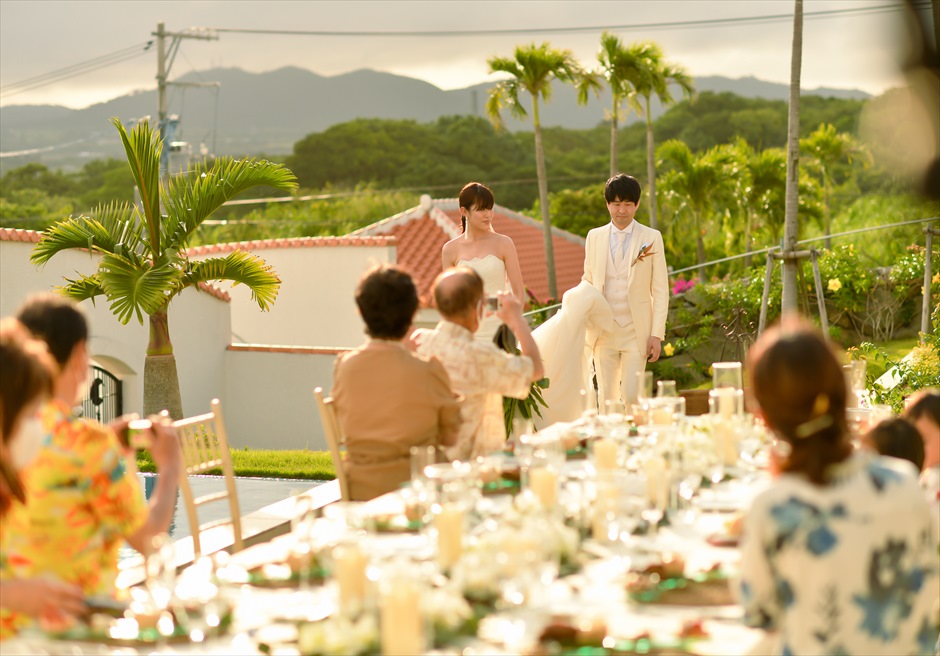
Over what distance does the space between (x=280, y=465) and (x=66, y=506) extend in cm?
698

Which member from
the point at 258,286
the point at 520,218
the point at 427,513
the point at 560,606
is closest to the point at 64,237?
the point at 258,286

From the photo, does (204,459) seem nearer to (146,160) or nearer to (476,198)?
(476,198)

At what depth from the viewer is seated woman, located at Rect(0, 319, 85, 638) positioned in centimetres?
239

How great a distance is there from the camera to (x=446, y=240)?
2389 cm

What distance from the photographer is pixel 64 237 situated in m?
10.3

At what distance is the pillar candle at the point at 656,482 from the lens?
3.11 m

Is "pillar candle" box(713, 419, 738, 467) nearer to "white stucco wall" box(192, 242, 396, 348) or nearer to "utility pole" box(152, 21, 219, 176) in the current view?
"white stucco wall" box(192, 242, 396, 348)

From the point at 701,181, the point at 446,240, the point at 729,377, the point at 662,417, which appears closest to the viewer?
the point at 662,417

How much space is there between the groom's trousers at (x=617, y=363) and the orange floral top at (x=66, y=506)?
4.02 meters

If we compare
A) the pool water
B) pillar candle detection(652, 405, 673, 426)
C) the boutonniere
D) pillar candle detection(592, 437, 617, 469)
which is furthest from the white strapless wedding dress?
pillar candle detection(592, 437, 617, 469)

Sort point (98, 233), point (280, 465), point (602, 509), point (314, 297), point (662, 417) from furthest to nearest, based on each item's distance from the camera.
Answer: point (314, 297) → point (98, 233) → point (280, 465) → point (662, 417) → point (602, 509)

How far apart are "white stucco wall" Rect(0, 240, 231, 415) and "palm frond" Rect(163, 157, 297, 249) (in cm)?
432

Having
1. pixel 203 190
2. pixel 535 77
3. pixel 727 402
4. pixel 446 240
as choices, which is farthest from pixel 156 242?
pixel 535 77

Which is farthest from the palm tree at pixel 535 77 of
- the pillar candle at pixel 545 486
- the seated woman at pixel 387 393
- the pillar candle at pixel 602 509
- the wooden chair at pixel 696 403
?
the pillar candle at pixel 602 509
